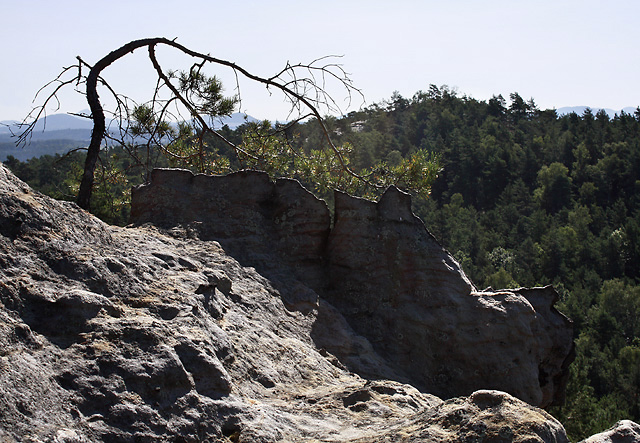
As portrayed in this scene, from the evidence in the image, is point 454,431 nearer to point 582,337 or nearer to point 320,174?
point 320,174

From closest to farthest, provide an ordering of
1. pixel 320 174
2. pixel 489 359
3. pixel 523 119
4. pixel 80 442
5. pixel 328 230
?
pixel 80 442, pixel 489 359, pixel 328 230, pixel 320 174, pixel 523 119

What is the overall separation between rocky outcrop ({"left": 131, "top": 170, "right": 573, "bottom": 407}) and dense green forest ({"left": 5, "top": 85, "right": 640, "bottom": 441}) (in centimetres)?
3593

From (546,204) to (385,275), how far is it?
90.1 meters

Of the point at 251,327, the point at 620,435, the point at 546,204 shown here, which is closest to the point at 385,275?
the point at 251,327

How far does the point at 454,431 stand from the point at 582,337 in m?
54.9

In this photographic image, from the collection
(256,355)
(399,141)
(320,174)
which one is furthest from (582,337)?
(399,141)

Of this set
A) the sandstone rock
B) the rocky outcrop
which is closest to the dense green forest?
the rocky outcrop

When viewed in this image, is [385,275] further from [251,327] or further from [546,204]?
[546,204]

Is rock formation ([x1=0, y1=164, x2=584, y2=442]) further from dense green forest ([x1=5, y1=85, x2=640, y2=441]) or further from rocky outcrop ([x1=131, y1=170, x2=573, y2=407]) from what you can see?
dense green forest ([x1=5, y1=85, x2=640, y2=441])

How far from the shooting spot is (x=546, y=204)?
90562mm

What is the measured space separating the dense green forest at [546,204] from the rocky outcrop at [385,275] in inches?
1415

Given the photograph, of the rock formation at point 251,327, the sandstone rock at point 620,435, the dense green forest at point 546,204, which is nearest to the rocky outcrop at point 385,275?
the rock formation at point 251,327

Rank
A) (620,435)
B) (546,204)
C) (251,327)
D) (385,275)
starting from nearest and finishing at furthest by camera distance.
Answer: (620,435)
(251,327)
(385,275)
(546,204)

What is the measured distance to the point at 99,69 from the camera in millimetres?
6422
